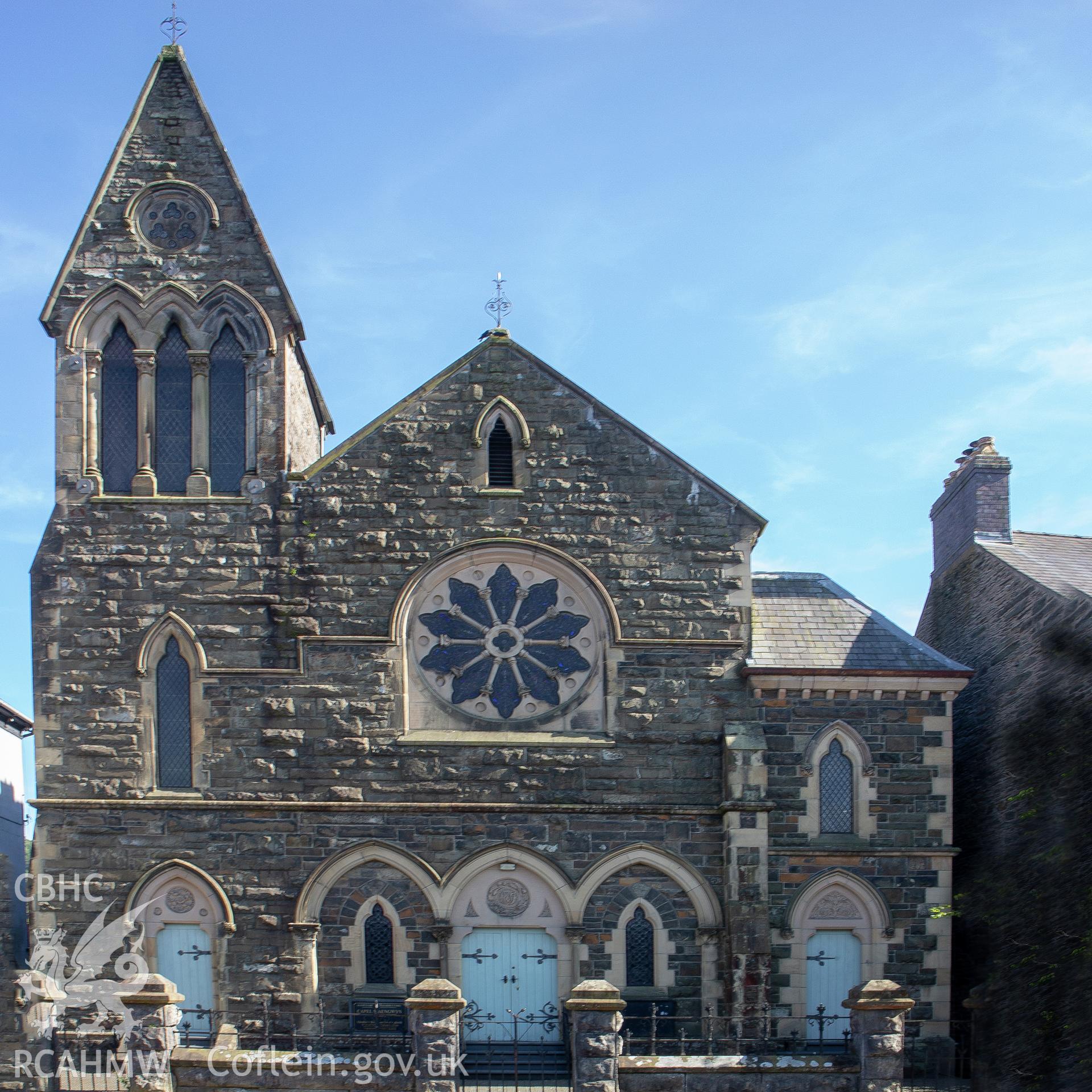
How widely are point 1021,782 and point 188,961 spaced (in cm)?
1193

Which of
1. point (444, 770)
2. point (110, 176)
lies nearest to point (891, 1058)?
point (444, 770)

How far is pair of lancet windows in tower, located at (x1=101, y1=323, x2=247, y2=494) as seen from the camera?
64.1 ft

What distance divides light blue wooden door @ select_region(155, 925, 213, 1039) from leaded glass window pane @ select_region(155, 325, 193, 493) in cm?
627

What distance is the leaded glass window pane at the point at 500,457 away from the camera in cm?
1948

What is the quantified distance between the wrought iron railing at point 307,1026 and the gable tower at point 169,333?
7.22 metres

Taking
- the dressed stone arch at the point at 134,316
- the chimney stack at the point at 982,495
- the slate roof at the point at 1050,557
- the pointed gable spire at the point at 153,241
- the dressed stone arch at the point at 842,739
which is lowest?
the dressed stone arch at the point at 842,739

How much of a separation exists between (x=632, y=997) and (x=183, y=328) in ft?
37.9

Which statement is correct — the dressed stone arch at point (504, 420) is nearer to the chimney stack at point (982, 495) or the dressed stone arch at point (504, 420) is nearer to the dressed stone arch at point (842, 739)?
the dressed stone arch at point (842, 739)

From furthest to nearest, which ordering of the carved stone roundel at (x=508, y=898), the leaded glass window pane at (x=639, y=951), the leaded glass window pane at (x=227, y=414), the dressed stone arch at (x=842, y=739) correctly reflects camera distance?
the leaded glass window pane at (x=227, y=414) → the dressed stone arch at (x=842, y=739) → the carved stone roundel at (x=508, y=898) → the leaded glass window pane at (x=639, y=951)

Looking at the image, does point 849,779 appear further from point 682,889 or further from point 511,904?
point 511,904

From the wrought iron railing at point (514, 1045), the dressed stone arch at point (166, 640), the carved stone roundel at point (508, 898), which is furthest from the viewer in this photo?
the dressed stone arch at point (166, 640)

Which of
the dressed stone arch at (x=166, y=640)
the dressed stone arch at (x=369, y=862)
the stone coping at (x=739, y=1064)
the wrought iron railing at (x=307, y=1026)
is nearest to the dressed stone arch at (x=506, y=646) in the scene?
the dressed stone arch at (x=369, y=862)

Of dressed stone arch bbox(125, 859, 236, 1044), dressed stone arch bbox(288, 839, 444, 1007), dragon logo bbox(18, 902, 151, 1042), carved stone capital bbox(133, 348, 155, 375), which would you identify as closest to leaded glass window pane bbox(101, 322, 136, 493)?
carved stone capital bbox(133, 348, 155, 375)

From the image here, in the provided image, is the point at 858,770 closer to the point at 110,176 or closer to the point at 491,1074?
the point at 491,1074
